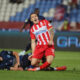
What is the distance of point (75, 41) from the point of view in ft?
63.7

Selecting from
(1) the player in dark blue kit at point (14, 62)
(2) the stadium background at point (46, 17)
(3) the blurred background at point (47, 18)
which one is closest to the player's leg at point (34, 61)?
(1) the player in dark blue kit at point (14, 62)

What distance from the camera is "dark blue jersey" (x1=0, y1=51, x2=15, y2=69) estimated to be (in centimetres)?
886

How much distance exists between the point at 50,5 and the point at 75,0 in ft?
5.84

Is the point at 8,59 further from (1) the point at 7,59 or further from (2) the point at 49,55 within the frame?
(2) the point at 49,55

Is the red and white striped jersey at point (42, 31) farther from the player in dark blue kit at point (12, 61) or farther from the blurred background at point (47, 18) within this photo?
the blurred background at point (47, 18)

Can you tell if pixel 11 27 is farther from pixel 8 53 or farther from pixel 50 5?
pixel 8 53

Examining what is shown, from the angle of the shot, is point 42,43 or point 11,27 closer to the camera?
point 42,43

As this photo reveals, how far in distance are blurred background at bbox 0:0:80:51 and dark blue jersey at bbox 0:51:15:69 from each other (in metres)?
10.5

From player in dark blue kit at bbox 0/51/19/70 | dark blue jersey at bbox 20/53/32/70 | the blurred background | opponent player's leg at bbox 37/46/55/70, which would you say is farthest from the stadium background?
player in dark blue kit at bbox 0/51/19/70

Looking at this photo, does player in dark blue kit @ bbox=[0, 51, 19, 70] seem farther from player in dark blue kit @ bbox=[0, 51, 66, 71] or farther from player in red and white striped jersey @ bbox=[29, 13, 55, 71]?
player in red and white striped jersey @ bbox=[29, 13, 55, 71]

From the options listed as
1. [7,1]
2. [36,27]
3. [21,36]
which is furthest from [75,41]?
[36,27]

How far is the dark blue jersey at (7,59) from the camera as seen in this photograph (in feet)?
29.1

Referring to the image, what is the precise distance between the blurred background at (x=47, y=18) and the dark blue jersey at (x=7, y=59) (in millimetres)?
10456

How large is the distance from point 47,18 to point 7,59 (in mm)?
15275
